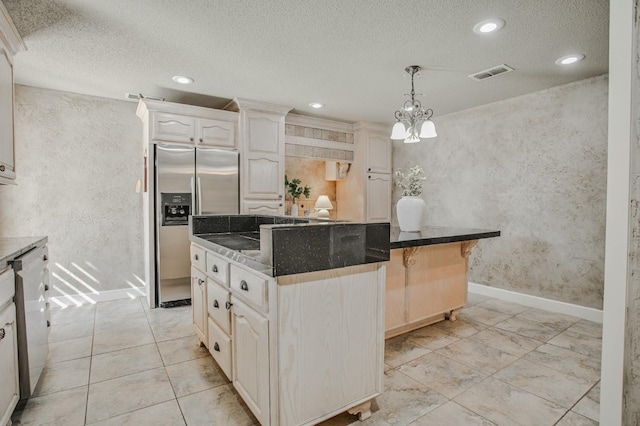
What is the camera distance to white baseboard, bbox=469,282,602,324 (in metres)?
3.30

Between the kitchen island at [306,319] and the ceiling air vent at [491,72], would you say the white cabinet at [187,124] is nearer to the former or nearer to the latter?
the kitchen island at [306,319]

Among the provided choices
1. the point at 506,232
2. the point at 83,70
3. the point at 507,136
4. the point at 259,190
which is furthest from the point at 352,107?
the point at 83,70

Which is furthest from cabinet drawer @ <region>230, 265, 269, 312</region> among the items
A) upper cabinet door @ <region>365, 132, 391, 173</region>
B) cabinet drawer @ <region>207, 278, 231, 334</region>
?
upper cabinet door @ <region>365, 132, 391, 173</region>

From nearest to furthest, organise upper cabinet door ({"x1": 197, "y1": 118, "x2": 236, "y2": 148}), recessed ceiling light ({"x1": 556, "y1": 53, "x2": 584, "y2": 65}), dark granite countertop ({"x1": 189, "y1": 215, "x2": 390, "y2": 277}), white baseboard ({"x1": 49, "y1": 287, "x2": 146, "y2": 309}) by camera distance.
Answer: dark granite countertop ({"x1": 189, "y1": 215, "x2": 390, "y2": 277}), recessed ceiling light ({"x1": 556, "y1": 53, "x2": 584, "y2": 65}), white baseboard ({"x1": 49, "y1": 287, "x2": 146, "y2": 309}), upper cabinet door ({"x1": 197, "y1": 118, "x2": 236, "y2": 148})

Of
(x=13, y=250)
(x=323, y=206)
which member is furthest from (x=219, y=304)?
(x=323, y=206)

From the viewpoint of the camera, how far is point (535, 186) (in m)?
3.71

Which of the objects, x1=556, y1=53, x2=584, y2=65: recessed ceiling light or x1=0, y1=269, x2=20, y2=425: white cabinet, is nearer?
x1=0, y1=269, x2=20, y2=425: white cabinet

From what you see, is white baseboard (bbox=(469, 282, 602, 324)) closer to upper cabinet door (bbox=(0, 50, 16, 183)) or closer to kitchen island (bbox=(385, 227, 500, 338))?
kitchen island (bbox=(385, 227, 500, 338))

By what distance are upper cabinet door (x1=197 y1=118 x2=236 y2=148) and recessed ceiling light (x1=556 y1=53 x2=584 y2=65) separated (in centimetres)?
338

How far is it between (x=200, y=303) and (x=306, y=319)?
1.22 meters

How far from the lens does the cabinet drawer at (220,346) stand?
6.07 ft

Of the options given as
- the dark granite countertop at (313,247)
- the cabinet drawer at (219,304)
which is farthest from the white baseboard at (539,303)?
the cabinet drawer at (219,304)

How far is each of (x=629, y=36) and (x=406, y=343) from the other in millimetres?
2334

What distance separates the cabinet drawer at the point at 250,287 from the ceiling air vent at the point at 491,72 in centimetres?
290
